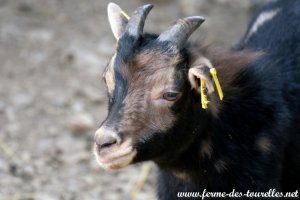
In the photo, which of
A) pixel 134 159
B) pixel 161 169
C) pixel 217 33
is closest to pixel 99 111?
pixel 217 33

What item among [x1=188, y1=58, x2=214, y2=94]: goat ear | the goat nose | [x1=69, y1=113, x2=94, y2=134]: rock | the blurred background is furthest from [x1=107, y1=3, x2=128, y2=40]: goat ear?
[x1=69, y1=113, x2=94, y2=134]: rock

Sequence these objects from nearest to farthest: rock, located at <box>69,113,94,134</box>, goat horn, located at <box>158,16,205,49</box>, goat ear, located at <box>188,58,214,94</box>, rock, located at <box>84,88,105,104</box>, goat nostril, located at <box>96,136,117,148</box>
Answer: goat nostril, located at <box>96,136,117,148</box>, goat ear, located at <box>188,58,214,94</box>, goat horn, located at <box>158,16,205,49</box>, rock, located at <box>69,113,94,134</box>, rock, located at <box>84,88,105,104</box>

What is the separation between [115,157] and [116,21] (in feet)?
5.32

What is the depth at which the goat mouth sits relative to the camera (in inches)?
241

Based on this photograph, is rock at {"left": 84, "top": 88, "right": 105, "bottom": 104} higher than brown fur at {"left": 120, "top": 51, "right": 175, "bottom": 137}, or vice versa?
brown fur at {"left": 120, "top": 51, "right": 175, "bottom": 137}

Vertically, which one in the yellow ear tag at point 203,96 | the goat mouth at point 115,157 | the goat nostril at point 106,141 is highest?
the yellow ear tag at point 203,96

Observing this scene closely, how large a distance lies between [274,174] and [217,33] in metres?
5.16

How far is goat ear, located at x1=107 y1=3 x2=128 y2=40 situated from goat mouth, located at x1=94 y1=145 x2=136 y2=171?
4.30ft

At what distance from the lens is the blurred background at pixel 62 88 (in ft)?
30.3

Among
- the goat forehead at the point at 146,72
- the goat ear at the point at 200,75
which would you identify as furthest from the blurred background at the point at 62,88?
the goat forehead at the point at 146,72

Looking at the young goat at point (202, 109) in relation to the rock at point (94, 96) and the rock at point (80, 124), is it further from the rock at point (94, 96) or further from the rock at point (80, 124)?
the rock at point (94, 96)

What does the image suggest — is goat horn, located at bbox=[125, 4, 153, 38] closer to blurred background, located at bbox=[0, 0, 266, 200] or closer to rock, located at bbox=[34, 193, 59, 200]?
blurred background, located at bbox=[0, 0, 266, 200]

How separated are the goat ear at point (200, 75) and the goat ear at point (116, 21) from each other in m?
0.92

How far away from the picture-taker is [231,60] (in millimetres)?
7184
